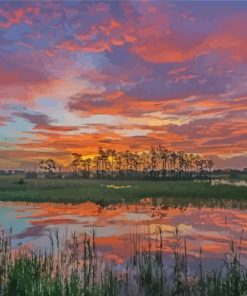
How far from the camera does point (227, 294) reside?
394 inches

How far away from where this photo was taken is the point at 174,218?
28.7m

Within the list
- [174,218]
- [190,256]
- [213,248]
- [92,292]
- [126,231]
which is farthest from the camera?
[174,218]

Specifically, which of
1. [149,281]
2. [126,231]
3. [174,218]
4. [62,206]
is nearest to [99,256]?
[149,281]

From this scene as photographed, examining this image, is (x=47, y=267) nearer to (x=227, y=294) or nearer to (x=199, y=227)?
(x=227, y=294)

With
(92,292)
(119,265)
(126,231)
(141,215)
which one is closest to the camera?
(92,292)

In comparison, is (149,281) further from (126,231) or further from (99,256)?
(126,231)

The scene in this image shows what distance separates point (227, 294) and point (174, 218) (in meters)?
18.8

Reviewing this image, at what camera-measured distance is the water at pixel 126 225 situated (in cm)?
1852

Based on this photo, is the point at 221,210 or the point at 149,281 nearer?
the point at 149,281

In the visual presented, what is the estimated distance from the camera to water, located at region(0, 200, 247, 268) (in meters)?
18.5

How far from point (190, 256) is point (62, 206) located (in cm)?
2408

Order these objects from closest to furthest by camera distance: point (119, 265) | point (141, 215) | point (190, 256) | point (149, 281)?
point (149, 281) < point (119, 265) < point (190, 256) < point (141, 215)

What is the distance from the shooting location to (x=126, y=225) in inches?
1016

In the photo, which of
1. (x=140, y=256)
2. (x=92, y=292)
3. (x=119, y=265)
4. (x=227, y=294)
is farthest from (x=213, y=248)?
(x=92, y=292)
